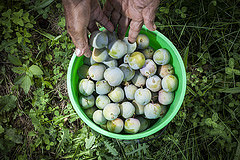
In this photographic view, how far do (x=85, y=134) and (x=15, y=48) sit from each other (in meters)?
1.29

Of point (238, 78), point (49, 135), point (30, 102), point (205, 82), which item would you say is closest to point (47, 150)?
point (49, 135)

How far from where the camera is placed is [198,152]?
2.25 m

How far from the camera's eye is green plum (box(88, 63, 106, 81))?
1847mm

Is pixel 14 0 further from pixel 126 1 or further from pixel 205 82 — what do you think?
pixel 205 82

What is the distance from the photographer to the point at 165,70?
6.44ft

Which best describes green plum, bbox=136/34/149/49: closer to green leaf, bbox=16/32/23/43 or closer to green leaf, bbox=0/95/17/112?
green leaf, bbox=16/32/23/43

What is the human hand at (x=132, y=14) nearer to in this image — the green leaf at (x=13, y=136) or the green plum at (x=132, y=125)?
the green plum at (x=132, y=125)

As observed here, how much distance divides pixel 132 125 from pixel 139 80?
42 cm

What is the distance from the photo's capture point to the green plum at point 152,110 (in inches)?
72.6

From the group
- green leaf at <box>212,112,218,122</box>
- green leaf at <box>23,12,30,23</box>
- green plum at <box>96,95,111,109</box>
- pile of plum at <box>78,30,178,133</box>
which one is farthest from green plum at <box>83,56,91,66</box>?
green leaf at <box>212,112,218,122</box>

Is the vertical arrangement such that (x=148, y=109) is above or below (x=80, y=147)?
above

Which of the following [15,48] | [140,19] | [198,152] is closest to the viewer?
[140,19]

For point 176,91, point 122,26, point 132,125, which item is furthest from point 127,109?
point 122,26

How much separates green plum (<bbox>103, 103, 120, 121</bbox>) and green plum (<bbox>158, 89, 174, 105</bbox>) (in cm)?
42
